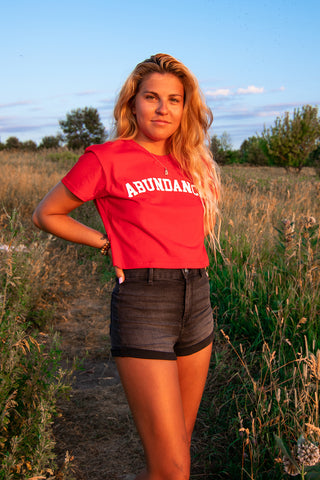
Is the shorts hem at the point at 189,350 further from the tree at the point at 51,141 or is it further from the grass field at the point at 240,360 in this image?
the tree at the point at 51,141

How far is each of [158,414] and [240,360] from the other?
1.53m

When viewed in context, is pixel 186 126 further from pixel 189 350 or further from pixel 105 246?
pixel 189 350

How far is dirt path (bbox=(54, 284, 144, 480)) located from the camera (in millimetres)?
2697

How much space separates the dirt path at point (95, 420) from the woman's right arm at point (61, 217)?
79 centimetres

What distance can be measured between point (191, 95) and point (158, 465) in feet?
6.28

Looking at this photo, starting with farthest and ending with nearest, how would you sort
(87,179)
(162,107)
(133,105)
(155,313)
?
1. (133,105)
2. (162,107)
3. (87,179)
4. (155,313)

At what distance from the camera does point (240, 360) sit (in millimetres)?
3127

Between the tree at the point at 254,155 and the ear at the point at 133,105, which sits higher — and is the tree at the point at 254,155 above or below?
below

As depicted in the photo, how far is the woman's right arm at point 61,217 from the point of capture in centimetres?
208

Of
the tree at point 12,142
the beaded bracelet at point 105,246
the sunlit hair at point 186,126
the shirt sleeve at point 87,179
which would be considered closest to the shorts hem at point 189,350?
the beaded bracelet at point 105,246

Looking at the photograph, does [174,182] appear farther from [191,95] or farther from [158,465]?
[158,465]

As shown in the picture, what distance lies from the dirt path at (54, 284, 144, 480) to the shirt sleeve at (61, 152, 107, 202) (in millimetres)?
1076

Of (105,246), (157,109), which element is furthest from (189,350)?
(157,109)

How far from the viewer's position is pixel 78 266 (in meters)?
6.56
